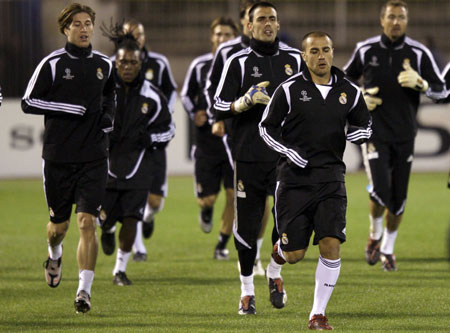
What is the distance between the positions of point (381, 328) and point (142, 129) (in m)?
3.44

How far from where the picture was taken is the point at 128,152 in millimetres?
10078

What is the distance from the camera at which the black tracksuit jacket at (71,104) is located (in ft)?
28.3

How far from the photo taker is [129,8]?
78.4 ft

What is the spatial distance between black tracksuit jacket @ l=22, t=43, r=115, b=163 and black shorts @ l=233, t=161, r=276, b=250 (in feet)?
3.84

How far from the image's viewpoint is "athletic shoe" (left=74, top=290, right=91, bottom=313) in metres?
8.44

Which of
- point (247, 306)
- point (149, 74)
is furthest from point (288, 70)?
point (149, 74)

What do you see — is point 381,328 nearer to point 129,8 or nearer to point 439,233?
point 439,233

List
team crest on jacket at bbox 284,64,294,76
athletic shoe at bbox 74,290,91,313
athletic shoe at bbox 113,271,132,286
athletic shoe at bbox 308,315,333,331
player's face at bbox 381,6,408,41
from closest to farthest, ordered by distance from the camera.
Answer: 1. athletic shoe at bbox 308,315,333,331
2. athletic shoe at bbox 74,290,91,313
3. team crest on jacket at bbox 284,64,294,76
4. athletic shoe at bbox 113,271,132,286
5. player's face at bbox 381,6,408,41

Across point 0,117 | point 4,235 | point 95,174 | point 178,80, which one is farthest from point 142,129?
point 178,80

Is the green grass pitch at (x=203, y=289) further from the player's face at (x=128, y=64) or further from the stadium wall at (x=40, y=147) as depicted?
the stadium wall at (x=40, y=147)

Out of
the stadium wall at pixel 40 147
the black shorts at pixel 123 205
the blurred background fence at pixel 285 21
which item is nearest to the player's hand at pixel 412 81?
the black shorts at pixel 123 205

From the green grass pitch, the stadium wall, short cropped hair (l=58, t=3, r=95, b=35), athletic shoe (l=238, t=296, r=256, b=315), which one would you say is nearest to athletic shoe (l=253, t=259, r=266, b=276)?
the green grass pitch

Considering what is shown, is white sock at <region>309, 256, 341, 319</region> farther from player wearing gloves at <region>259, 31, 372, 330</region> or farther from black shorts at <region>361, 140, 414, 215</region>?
black shorts at <region>361, 140, 414, 215</region>

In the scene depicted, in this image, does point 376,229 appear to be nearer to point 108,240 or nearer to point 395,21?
point 395,21
